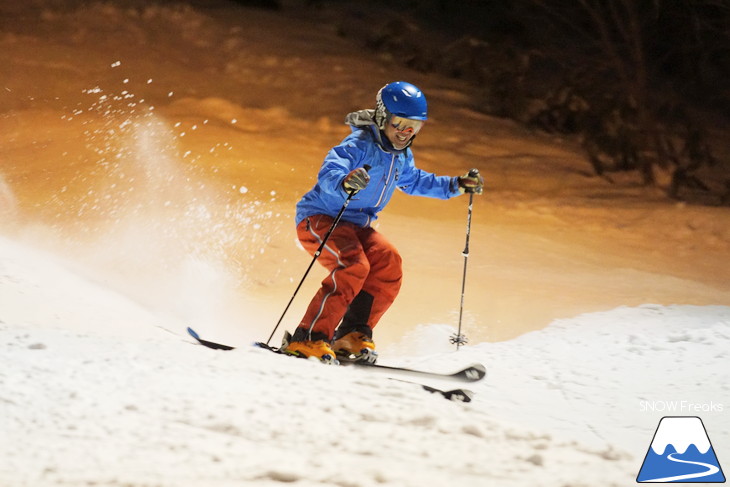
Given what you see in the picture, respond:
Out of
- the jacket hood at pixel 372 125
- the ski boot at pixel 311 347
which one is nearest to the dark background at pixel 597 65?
the jacket hood at pixel 372 125

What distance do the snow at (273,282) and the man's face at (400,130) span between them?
1009 millimetres

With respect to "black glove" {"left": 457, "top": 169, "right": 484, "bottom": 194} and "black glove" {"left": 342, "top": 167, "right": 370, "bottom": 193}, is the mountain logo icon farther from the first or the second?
"black glove" {"left": 457, "top": 169, "right": 484, "bottom": 194}

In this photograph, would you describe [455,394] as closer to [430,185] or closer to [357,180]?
[357,180]

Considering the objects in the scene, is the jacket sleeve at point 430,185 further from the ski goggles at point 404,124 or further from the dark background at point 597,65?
the dark background at point 597,65

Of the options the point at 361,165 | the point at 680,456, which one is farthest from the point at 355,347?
the point at 680,456

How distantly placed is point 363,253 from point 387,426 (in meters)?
1.35

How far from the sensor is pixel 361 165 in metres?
3.94

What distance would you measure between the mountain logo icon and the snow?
0.07 m

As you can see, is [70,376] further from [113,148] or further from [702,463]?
[113,148]

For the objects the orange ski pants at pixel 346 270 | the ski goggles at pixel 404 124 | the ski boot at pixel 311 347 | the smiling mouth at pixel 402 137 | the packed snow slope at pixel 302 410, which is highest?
the ski goggles at pixel 404 124

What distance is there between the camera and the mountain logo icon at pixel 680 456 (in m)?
2.48

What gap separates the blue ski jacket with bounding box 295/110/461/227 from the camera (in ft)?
12.6

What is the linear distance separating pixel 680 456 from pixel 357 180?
5.28 feet

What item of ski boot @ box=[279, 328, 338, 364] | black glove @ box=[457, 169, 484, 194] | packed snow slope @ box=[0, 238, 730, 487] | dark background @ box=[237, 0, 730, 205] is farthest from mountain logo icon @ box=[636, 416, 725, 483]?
dark background @ box=[237, 0, 730, 205]
